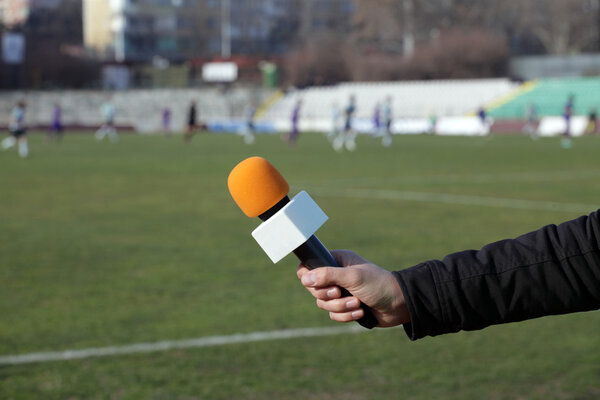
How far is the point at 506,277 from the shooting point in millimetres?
2172

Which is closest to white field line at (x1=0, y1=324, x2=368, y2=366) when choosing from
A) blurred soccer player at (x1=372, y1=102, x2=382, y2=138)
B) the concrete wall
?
blurred soccer player at (x1=372, y1=102, x2=382, y2=138)

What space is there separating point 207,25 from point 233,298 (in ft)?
413

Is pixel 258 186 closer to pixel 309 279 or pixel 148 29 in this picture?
pixel 309 279

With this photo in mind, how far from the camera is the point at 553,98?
203 ft

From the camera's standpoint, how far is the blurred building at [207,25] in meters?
125

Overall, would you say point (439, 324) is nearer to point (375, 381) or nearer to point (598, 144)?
point (375, 381)

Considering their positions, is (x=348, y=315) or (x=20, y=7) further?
(x=20, y=7)

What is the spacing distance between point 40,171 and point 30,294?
1638cm

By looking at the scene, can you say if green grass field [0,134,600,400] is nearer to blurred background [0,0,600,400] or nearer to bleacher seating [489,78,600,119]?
blurred background [0,0,600,400]

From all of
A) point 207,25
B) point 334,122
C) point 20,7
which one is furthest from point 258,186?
point 20,7

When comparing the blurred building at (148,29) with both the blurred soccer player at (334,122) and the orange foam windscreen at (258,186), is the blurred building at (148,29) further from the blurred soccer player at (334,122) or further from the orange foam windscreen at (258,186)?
the orange foam windscreen at (258,186)

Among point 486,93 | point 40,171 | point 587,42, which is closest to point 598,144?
point 40,171

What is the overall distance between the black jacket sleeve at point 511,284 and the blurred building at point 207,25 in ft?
400

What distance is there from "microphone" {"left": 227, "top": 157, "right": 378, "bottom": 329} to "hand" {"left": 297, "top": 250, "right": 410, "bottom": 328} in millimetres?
106
